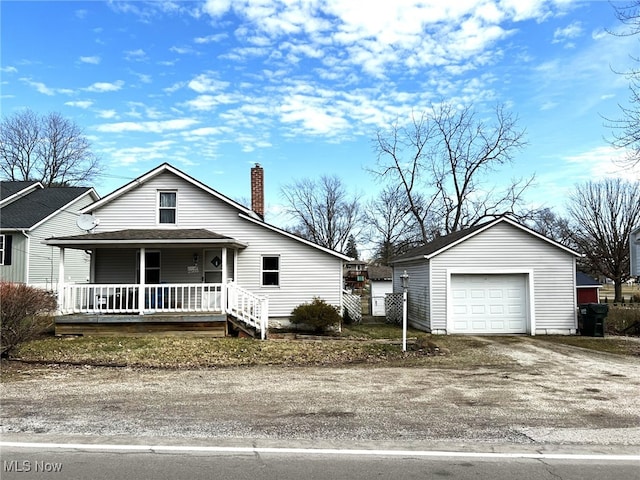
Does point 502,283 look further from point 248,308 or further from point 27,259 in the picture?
point 27,259

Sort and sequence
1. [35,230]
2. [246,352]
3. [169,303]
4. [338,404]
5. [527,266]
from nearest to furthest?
[338,404]
[246,352]
[169,303]
[527,266]
[35,230]

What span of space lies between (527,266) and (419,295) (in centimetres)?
421

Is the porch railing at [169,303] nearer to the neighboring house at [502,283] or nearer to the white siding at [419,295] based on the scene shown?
the white siding at [419,295]

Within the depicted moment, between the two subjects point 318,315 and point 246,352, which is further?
point 318,315

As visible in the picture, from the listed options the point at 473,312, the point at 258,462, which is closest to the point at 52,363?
the point at 258,462

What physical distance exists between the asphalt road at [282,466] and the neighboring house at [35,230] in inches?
909

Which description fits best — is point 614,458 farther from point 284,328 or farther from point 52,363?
point 284,328

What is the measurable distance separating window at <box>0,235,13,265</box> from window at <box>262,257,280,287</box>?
1577 cm

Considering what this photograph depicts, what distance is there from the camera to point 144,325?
582 inches

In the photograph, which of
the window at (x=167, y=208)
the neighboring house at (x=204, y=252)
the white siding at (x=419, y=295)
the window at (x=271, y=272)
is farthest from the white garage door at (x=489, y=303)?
the window at (x=167, y=208)

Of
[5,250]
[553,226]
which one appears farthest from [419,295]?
[553,226]

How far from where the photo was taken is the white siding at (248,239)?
1827cm

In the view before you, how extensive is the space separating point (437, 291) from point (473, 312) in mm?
1540

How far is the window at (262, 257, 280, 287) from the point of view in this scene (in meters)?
18.3
